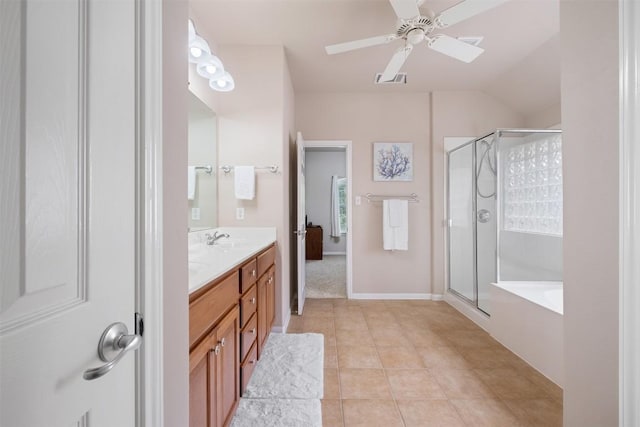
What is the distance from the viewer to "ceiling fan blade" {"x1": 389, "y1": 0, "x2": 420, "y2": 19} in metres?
1.46

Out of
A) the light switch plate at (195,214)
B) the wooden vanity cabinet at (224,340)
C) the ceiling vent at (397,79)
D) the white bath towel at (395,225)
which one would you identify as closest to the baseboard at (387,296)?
the white bath towel at (395,225)

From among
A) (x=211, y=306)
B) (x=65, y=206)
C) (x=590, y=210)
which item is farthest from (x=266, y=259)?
(x=590, y=210)

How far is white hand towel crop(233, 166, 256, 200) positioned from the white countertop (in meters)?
0.29

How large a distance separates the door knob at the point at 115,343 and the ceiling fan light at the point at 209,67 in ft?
5.72

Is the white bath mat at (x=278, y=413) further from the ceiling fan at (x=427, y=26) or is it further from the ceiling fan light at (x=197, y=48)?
the ceiling fan at (x=427, y=26)

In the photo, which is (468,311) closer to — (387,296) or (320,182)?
(387,296)

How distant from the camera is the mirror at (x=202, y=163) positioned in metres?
1.93

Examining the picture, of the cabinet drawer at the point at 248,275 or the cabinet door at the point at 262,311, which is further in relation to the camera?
the cabinet door at the point at 262,311

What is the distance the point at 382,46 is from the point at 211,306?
250 cm

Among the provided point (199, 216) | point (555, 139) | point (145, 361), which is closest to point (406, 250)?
point (555, 139)

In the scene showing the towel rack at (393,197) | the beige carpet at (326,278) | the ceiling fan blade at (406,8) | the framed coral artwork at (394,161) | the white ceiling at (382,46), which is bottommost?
the beige carpet at (326,278)

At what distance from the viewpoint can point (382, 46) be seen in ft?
7.89
